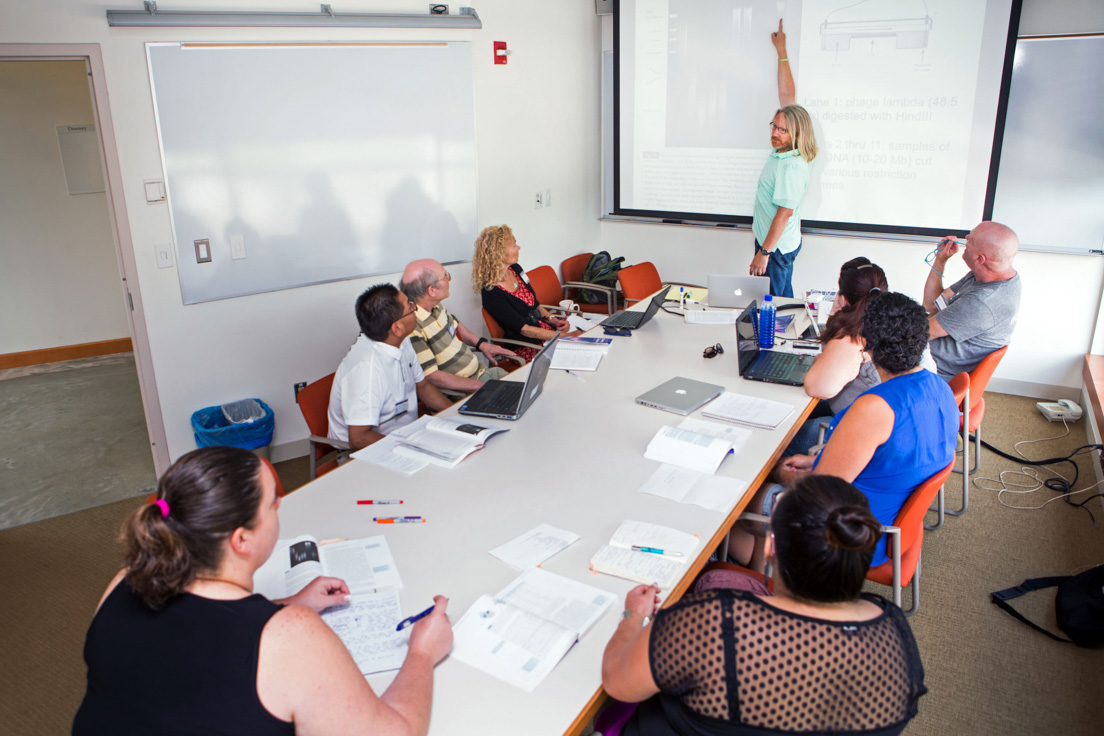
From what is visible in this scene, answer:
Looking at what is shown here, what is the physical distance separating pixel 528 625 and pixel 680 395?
151 cm

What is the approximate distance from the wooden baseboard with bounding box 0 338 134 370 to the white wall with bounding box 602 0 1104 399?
5.36 m

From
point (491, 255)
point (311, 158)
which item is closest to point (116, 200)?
point (311, 158)

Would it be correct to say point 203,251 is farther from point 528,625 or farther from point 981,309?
point 981,309

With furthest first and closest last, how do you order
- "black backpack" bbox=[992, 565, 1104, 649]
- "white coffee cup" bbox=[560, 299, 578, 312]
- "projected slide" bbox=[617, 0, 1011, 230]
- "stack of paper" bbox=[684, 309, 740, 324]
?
1. "white coffee cup" bbox=[560, 299, 578, 312]
2. "projected slide" bbox=[617, 0, 1011, 230]
3. "stack of paper" bbox=[684, 309, 740, 324]
4. "black backpack" bbox=[992, 565, 1104, 649]

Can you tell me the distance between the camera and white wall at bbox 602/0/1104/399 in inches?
173

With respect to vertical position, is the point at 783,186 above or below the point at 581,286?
above

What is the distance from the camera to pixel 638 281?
5273mm

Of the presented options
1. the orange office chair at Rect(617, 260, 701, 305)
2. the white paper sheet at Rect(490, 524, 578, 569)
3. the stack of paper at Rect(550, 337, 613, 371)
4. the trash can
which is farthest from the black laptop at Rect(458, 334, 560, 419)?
the orange office chair at Rect(617, 260, 701, 305)

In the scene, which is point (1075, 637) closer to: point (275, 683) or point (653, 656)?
point (653, 656)

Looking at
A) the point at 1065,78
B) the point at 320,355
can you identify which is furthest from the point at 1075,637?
the point at 320,355

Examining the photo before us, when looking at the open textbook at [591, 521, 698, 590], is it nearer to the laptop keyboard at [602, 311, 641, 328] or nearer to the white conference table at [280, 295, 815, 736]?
the white conference table at [280, 295, 815, 736]

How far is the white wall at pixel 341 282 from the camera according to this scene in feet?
11.7

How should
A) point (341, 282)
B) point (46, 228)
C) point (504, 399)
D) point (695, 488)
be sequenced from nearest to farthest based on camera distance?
1. point (695, 488)
2. point (504, 399)
3. point (341, 282)
4. point (46, 228)

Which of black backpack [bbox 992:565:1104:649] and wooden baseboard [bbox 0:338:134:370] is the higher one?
wooden baseboard [bbox 0:338:134:370]
